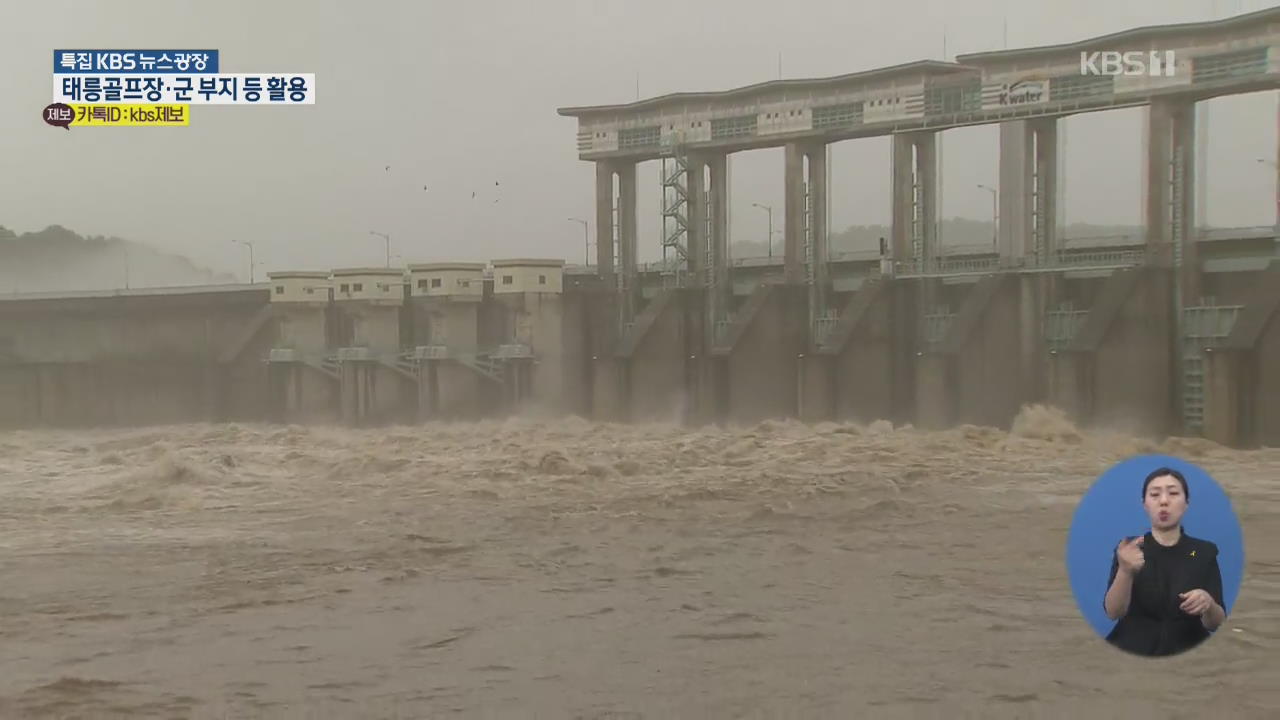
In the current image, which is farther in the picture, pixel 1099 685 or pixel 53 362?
A: pixel 53 362

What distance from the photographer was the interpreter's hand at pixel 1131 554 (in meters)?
4.91

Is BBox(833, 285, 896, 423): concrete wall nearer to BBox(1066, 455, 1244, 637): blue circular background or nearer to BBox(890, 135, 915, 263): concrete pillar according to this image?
BBox(890, 135, 915, 263): concrete pillar

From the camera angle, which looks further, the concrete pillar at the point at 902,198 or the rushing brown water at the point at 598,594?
the concrete pillar at the point at 902,198

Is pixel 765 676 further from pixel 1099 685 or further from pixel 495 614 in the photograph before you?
pixel 495 614

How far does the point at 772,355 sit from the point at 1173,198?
13.8 m

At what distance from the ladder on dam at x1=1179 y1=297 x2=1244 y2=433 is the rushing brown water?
2.95 meters

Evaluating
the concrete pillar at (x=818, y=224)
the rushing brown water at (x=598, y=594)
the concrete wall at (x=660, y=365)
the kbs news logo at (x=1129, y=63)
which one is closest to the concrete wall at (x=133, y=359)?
the concrete wall at (x=660, y=365)

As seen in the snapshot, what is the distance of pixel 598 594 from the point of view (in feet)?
48.3

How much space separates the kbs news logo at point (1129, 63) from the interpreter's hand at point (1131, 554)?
110ft

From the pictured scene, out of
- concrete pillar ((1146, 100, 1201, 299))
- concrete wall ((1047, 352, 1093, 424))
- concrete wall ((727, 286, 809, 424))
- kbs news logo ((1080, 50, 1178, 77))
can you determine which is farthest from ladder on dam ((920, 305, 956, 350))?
kbs news logo ((1080, 50, 1178, 77))

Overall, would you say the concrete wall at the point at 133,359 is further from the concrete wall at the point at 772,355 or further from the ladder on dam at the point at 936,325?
the ladder on dam at the point at 936,325

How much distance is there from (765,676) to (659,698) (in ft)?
3.42

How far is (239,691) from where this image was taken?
410 inches

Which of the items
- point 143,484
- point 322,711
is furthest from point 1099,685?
point 143,484
